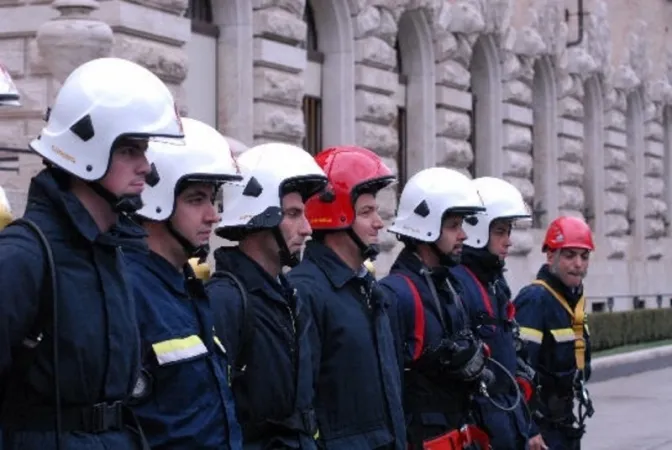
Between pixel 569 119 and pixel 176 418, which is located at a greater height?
pixel 569 119

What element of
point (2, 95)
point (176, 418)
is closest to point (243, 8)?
point (2, 95)

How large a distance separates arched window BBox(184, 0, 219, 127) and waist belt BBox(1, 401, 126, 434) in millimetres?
12178

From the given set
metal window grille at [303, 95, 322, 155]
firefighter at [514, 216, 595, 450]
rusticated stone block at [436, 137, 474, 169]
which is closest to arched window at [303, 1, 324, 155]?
metal window grille at [303, 95, 322, 155]

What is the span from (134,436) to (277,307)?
1314 millimetres

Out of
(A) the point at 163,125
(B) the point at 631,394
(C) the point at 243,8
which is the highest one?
(C) the point at 243,8

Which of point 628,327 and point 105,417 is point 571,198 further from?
point 105,417

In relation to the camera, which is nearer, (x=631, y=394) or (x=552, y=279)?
(x=552, y=279)

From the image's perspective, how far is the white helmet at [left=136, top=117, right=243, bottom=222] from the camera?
5.35 m

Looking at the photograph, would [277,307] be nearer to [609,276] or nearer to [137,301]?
[137,301]

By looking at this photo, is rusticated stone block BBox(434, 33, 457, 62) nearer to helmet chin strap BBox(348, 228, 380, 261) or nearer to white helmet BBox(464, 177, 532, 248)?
white helmet BBox(464, 177, 532, 248)

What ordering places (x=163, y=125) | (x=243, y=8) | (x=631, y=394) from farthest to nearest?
(x=631, y=394), (x=243, y=8), (x=163, y=125)

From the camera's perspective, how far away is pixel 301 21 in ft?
60.3

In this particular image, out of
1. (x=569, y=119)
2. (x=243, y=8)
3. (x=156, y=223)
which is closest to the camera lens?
(x=156, y=223)

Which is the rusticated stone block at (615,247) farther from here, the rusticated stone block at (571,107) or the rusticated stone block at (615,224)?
the rusticated stone block at (571,107)
